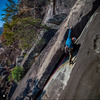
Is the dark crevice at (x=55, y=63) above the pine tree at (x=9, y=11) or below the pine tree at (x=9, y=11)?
below

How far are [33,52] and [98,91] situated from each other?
854cm

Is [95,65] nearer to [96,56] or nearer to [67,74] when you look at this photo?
[96,56]

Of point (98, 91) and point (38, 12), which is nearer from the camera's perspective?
point (98, 91)

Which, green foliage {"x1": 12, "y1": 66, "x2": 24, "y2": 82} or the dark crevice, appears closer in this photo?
the dark crevice

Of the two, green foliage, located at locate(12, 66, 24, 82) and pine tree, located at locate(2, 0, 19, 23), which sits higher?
pine tree, located at locate(2, 0, 19, 23)

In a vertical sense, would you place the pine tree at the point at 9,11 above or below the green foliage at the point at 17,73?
above

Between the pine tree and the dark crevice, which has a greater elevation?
the pine tree

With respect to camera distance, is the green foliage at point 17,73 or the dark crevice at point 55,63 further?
the green foliage at point 17,73

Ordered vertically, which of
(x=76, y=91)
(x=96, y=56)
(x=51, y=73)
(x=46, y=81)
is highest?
(x=96, y=56)

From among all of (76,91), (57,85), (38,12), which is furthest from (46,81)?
(38,12)

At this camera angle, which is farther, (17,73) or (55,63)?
(17,73)

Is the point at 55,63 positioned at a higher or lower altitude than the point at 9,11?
lower

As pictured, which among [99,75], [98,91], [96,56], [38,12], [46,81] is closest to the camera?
[98,91]

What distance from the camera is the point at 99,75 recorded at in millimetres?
1874
